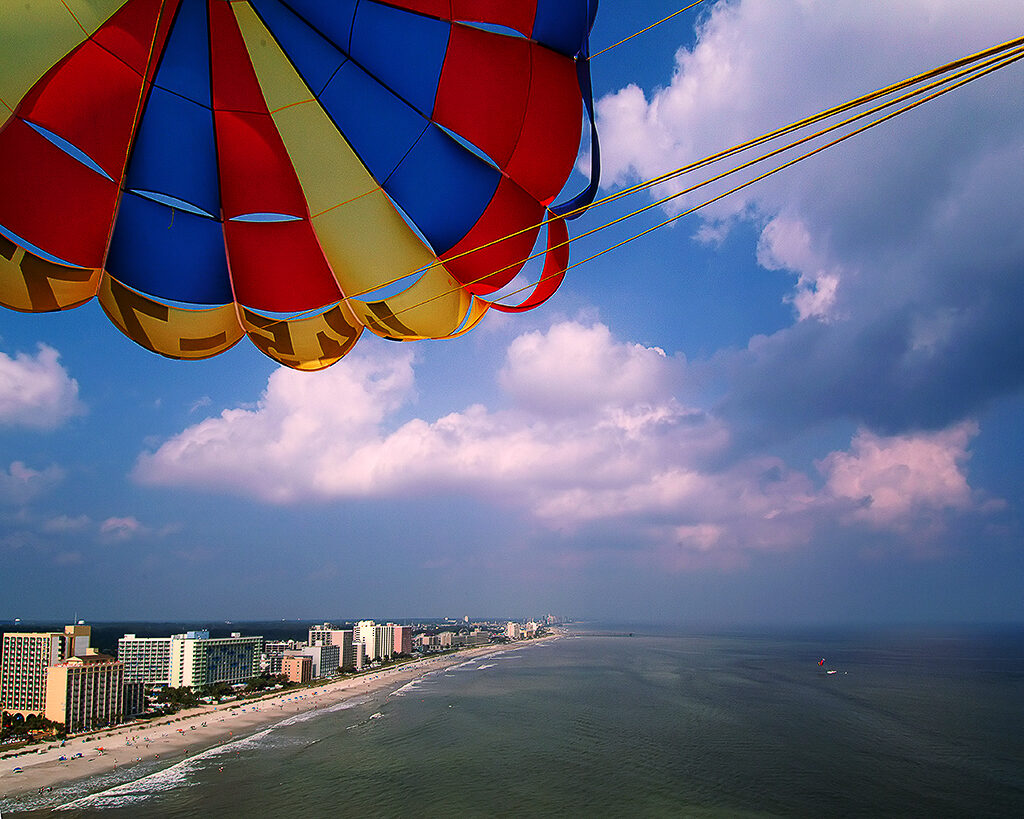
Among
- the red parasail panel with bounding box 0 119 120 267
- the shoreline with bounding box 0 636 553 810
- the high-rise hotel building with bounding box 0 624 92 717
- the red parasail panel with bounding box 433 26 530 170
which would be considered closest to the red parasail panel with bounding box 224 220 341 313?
the red parasail panel with bounding box 0 119 120 267

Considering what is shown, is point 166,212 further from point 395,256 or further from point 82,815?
point 82,815

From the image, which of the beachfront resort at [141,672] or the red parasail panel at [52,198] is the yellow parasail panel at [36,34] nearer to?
the red parasail panel at [52,198]

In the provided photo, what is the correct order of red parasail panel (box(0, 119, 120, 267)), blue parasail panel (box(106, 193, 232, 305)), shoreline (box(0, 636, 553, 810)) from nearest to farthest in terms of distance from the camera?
red parasail panel (box(0, 119, 120, 267)) < blue parasail panel (box(106, 193, 232, 305)) < shoreline (box(0, 636, 553, 810))

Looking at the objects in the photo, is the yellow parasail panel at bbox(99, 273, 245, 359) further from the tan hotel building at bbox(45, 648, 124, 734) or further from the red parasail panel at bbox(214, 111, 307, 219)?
the tan hotel building at bbox(45, 648, 124, 734)

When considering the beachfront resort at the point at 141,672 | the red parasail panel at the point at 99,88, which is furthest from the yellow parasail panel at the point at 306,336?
the beachfront resort at the point at 141,672

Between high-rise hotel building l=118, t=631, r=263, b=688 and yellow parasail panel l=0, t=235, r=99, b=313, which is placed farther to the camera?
high-rise hotel building l=118, t=631, r=263, b=688

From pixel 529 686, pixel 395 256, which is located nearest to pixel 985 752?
pixel 529 686
